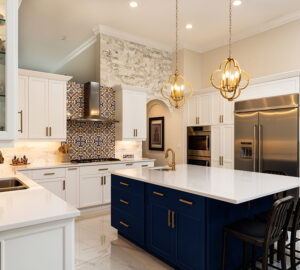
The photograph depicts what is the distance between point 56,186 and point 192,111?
348 cm

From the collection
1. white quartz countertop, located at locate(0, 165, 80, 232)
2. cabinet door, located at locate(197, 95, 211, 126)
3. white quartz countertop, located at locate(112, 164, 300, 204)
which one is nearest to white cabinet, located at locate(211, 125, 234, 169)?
cabinet door, located at locate(197, 95, 211, 126)

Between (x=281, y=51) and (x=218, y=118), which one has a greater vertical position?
(x=281, y=51)

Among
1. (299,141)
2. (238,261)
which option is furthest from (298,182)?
(299,141)

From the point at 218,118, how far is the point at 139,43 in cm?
263

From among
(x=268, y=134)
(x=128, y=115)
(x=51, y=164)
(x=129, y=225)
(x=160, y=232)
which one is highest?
(x=128, y=115)

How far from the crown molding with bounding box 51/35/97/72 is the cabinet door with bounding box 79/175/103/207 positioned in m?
2.82

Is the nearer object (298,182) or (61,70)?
(298,182)

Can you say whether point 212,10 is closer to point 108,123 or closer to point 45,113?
point 108,123

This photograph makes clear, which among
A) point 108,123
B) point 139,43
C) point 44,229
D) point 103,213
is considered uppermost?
point 139,43

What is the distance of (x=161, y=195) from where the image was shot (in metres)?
2.68

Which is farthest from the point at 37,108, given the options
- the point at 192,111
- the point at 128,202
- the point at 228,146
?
the point at 228,146

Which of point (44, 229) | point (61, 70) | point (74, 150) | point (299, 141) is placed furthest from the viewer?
point (61, 70)

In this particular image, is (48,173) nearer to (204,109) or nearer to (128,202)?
(128,202)

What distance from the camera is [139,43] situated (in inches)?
237
